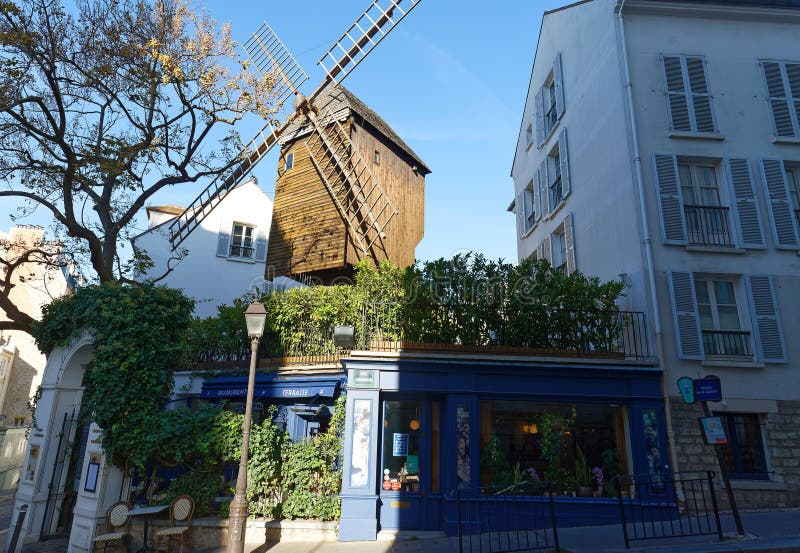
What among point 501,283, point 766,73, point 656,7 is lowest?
point 501,283

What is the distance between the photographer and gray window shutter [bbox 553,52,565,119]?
15.7 m

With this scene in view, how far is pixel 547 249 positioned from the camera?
16.4 meters

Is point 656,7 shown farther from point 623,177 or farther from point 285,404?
point 285,404

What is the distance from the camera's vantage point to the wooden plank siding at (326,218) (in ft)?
59.0

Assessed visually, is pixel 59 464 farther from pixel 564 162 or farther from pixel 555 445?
pixel 564 162

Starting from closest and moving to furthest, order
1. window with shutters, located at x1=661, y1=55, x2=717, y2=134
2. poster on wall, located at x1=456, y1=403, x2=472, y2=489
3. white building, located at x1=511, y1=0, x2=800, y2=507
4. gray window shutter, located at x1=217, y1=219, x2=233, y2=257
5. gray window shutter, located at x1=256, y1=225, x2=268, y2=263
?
1. poster on wall, located at x1=456, y1=403, x2=472, y2=489
2. white building, located at x1=511, y1=0, x2=800, y2=507
3. window with shutters, located at x1=661, y1=55, x2=717, y2=134
4. gray window shutter, located at x1=217, y1=219, x2=233, y2=257
5. gray window shutter, located at x1=256, y1=225, x2=268, y2=263

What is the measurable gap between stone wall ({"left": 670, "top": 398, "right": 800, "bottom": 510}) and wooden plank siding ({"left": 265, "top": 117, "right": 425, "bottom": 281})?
11239 mm

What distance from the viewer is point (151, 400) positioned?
9.54 metres

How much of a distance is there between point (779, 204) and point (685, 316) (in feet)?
12.5

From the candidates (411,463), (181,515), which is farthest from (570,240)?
(181,515)

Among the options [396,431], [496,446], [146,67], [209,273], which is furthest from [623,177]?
[209,273]

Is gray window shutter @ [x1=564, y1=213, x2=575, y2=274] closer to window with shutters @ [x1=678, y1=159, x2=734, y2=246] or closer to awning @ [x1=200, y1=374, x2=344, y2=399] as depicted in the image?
window with shutters @ [x1=678, y1=159, x2=734, y2=246]

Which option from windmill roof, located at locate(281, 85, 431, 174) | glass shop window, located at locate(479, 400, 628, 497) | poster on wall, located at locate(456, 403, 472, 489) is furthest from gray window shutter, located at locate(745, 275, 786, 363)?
windmill roof, located at locate(281, 85, 431, 174)

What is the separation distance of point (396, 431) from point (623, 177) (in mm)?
8229
